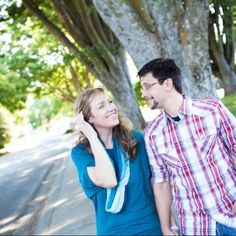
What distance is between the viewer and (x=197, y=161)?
2311 millimetres

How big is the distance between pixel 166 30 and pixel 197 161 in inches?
158

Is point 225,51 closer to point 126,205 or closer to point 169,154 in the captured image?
point 169,154

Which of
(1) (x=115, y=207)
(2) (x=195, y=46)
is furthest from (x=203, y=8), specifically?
(1) (x=115, y=207)

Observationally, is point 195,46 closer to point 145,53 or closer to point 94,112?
point 145,53

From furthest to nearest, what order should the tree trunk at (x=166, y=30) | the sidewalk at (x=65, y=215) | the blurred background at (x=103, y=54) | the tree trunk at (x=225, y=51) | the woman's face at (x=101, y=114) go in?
1. the tree trunk at (x=225, y=51)
2. the tree trunk at (x=166, y=30)
3. the blurred background at (x=103, y=54)
4. the sidewalk at (x=65, y=215)
5. the woman's face at (x=101, y=114)

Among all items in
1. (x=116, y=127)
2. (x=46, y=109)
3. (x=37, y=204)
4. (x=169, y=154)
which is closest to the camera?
(x=169, y=154)

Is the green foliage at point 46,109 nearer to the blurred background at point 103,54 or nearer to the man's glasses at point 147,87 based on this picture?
the blurred background at point 103,54

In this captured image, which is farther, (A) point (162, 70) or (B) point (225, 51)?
(B) point (225, 51)

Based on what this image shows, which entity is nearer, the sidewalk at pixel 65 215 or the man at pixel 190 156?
the man at pixel 190 156

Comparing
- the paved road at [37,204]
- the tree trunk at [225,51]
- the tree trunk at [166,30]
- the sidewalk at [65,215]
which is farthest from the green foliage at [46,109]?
the sidewalk at [65,215]

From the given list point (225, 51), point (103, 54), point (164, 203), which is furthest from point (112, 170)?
point (225, 51)

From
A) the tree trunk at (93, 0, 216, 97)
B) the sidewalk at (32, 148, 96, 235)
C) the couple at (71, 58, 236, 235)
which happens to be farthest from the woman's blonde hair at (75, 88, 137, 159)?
the tree trunk at (93, 0, 216, 97)

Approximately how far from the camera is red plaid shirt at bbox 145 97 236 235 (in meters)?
2.31

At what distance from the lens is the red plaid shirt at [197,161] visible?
7.57ft
